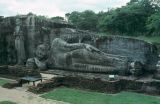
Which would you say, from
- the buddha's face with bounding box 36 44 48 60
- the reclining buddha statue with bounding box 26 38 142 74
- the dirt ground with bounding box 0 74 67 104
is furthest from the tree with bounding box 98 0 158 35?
the dirt ground with bounding box 0 74 67 104

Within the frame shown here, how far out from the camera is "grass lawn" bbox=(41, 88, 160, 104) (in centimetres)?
1296

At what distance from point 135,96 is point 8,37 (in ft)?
36.3

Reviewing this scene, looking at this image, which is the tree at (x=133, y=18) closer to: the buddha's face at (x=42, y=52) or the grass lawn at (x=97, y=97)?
the buddha's face at (x=42, y=52)

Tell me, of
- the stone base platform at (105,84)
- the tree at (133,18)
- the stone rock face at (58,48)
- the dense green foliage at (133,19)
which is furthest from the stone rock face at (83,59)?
the tree at (133,18)

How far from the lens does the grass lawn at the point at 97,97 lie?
1296 centimetres

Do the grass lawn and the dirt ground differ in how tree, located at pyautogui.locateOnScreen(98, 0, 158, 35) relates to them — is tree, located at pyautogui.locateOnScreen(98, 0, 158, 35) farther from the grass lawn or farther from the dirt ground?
the grass lawn

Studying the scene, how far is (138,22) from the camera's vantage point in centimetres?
3638

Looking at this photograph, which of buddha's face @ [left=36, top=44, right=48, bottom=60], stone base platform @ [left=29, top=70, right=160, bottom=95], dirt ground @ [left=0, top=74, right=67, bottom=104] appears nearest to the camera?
dirt ground @ [left=0, top=74, right=67, bottom=104]

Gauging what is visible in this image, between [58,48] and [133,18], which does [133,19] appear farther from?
[58,48]

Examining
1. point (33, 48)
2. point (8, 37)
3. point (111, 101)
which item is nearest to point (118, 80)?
point (111, 101)

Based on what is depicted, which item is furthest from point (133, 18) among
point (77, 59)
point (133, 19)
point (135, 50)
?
point (135, 50)

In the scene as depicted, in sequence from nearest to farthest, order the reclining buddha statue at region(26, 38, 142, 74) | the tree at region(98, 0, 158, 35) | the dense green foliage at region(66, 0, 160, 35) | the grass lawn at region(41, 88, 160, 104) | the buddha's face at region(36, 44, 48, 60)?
the grass lawn at region(41, 88, 160, 104), the reclining buddha statue at region(26, 38, 142, 74), the buddha's face at region(36, 44, 48, 60), the dense green foliage at region(66, 0, 160, 35), the tree at region(98, 0, 158, 35)

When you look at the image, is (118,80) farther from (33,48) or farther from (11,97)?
(33,48)

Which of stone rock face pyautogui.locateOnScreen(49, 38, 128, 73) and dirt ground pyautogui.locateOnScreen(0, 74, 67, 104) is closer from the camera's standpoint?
dirt ground pyautogui.locateOnScreen(0, 74, 67, 104)
